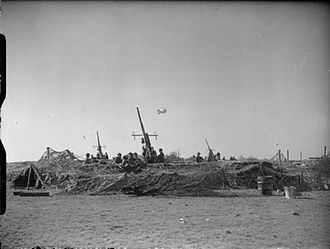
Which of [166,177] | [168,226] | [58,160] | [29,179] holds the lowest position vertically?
[168,226]

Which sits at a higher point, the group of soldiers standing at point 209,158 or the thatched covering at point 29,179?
the group of soldiers standing at point 209,158

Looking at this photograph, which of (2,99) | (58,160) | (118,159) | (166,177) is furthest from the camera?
(58,160)

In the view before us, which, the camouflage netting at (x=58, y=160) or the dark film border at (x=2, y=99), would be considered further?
the camouflage netting at (x=58, y=160)

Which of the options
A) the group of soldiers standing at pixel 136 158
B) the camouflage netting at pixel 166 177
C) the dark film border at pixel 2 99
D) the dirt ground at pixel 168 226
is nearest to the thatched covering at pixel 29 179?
the camouflage netting at pixel 166 177

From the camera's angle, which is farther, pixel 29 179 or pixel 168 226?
pixel 29 179

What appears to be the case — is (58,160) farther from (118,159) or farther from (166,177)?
(166,177)

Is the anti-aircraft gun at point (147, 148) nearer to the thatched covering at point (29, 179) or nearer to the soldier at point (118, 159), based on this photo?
the soldier at point (118, 159)

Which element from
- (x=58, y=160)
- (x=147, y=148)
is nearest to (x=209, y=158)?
(x=147, y=148)

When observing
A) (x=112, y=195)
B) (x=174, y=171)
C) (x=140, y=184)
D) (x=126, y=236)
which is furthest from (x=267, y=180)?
(x=126, y=236)

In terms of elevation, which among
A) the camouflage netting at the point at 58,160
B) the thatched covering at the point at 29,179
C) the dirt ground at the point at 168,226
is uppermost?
the camouflage netting at the point at 58,160
